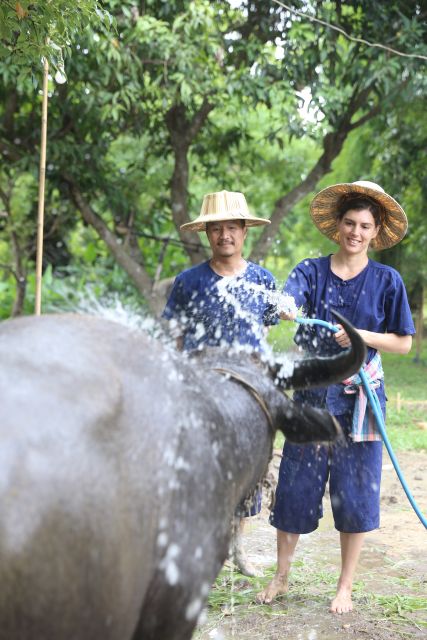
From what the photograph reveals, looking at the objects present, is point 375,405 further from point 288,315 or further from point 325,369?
point 325,369

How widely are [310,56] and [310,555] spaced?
541 centimetres

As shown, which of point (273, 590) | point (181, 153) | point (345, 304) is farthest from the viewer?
point (181, 153)

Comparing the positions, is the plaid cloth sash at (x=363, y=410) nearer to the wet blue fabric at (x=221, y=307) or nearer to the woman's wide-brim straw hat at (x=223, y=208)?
the wet blue fabric at (x=221, y=307)

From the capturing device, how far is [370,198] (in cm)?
361

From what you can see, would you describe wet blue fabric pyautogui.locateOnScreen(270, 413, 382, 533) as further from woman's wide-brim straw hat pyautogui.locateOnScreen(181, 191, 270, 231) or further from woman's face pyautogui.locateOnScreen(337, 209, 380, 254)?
woman's wide-brim straw hat pyautogui.locateOnScreen(181, 191, 270, 231)

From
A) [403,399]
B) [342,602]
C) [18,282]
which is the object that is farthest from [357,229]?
[18,282]

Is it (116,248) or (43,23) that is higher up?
(43,23)

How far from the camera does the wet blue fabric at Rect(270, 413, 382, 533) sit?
360 centimetres

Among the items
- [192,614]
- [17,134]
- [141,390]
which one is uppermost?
[17,134]

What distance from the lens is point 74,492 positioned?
58.9 inches

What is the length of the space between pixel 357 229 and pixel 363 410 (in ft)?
2.88

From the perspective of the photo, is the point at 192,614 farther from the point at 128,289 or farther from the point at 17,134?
the point at 128,289

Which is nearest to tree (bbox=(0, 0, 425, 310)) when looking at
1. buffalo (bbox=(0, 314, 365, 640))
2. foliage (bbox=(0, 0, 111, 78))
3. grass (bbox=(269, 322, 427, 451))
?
foliage (bbox=(0, 0, 111, 78))

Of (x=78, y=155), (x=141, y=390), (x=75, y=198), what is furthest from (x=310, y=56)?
(x=141, y=390)
